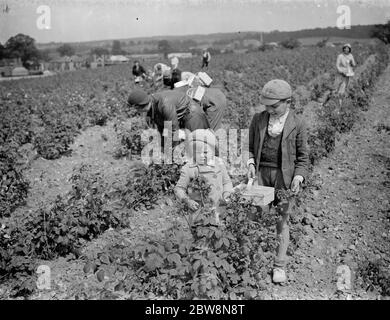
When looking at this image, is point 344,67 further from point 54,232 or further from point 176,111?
point 54,232

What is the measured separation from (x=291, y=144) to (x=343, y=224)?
5.21 feet

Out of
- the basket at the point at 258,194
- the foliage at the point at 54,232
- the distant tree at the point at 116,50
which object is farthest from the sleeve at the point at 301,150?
the distant tree at the point at 116,50

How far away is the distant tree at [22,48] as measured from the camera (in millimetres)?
58969

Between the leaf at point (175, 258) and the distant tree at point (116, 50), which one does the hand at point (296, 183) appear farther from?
the distant tree at point (116, 50)

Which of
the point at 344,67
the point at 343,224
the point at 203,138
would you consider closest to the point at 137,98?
the point at 203,138

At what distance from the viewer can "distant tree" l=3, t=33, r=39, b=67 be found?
5897cm

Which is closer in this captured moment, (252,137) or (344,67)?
(252,137)

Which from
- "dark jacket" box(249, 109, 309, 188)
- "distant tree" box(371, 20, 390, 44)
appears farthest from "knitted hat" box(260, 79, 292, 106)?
"distant tree" box(371, 20, 390, 44)

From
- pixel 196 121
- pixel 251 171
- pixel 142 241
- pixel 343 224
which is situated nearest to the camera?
pixel 251 171

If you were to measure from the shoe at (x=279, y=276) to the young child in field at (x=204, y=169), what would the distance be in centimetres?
73

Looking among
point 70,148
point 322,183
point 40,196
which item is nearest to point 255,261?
point 322,183

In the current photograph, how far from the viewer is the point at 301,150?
3.33m

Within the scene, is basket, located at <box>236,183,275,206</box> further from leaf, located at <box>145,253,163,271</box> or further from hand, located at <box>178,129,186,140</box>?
hand, located at <box>178,129,186,140</box>
